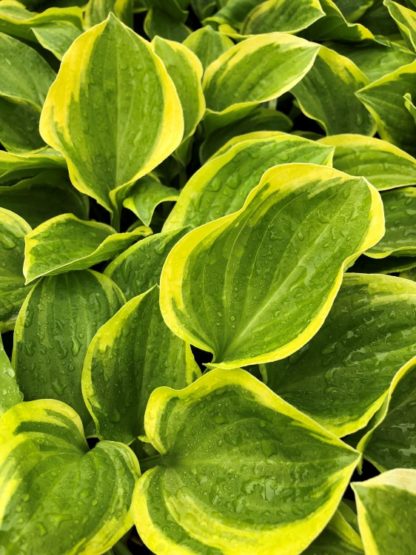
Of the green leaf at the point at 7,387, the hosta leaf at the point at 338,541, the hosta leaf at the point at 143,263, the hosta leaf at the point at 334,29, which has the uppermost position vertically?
the hosta leaf at the point at 334,29

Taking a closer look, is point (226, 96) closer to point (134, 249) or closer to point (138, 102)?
point (138, 102)

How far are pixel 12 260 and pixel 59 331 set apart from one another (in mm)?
149

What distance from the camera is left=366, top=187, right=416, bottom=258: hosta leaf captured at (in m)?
0.85

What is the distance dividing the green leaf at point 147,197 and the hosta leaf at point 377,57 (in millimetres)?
445

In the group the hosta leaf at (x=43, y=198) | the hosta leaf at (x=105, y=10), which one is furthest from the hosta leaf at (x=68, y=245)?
the hosta leaf at (x=105, y=10)

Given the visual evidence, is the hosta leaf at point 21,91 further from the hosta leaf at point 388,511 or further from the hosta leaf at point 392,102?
the hosta leaf at point 388,511

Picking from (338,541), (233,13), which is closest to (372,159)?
(233,13)

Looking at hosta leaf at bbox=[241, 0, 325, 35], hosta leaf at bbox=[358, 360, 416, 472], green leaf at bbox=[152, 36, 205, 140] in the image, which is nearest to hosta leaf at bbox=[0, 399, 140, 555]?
hosta leaf at bbox=[358, 360, 416, 472]

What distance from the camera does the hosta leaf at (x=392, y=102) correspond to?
0.97m

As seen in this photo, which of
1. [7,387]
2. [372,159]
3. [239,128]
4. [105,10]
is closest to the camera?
[7,387]

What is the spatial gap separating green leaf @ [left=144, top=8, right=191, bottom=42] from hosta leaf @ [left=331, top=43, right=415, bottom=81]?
11.3 inches

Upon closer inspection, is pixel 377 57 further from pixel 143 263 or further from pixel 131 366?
pixel 131 366

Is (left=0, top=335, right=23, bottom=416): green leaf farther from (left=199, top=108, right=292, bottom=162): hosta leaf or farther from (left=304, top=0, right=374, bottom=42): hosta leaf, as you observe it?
(left=304, top=0, right=374, bottom=42): hosta leaf

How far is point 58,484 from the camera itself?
2.04 ft
